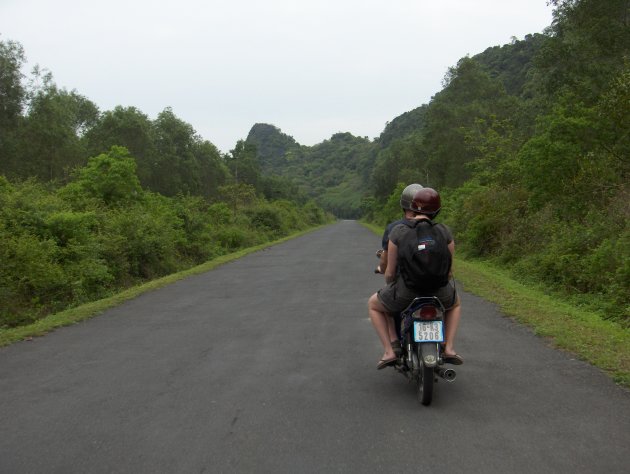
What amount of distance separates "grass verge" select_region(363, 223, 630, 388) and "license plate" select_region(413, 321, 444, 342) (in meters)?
1.88

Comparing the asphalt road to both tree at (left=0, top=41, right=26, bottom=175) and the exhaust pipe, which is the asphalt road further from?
tree at (left=0, top=41, right=26, bottom=175)

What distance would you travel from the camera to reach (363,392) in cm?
493

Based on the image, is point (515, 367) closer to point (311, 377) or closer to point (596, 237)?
point (311, 377)

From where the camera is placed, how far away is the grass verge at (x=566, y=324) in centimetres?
577

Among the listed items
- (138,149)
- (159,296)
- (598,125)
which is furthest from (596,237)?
(138,149)

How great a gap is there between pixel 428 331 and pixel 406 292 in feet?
1.32

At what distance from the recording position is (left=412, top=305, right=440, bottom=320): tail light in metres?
4.66


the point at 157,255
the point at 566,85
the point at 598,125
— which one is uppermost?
the point at 566,85

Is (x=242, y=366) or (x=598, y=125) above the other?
(x=598, y=125)

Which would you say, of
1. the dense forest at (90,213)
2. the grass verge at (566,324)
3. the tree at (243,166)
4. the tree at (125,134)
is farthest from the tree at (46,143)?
the tree at (243,166)

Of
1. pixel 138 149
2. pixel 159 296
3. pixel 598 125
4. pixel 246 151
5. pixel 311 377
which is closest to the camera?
pixel 311 377

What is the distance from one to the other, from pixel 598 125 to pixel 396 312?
12.8 metres

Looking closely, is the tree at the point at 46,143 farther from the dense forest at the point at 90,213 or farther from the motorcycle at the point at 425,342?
the motorcycle at the point at 425,342

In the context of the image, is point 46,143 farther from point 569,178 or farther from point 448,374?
point 448,374
